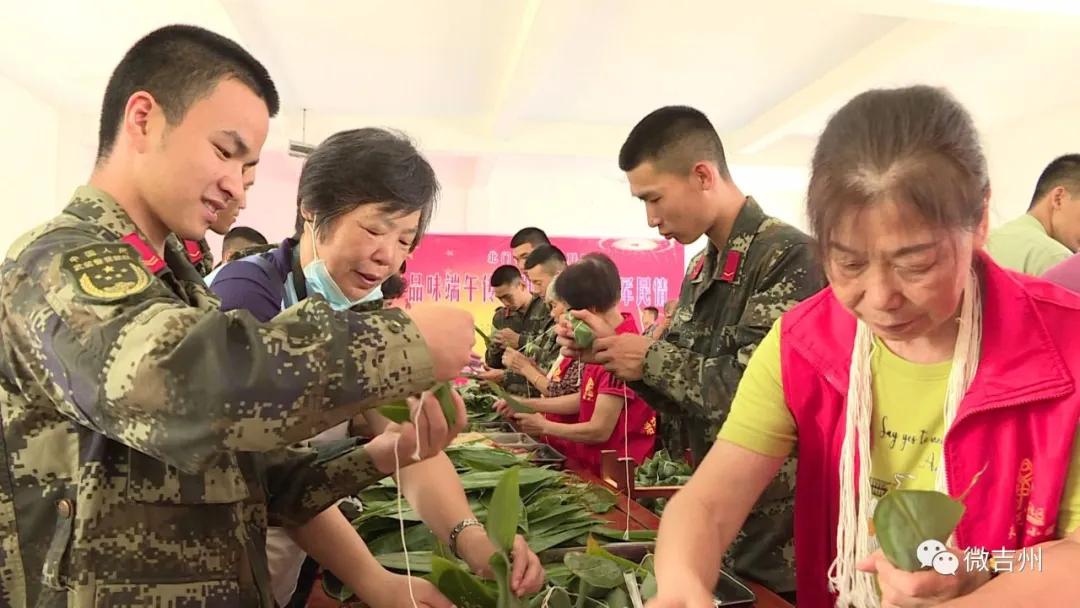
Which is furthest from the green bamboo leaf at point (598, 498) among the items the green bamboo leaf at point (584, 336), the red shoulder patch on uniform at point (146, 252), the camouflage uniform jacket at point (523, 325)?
the camouflage uniform jacket at point (523, 325)

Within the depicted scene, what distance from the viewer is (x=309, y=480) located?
1256mm

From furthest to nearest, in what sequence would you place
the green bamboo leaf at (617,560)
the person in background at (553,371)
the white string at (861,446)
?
the person in background at (553,371) → the green bamboo leaf at (617,560) → the white string at (861,446)

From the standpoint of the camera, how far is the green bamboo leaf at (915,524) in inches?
30.4

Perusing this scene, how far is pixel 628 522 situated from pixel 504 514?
2.03 feet

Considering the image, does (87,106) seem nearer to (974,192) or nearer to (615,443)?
(615,443)

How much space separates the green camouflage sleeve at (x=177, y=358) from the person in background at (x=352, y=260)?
61 cm

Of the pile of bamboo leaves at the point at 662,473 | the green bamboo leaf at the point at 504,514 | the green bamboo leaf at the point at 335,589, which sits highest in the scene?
the green bamboo leaf at the point at 504,514

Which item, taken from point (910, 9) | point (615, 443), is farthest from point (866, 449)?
point (910, 9)

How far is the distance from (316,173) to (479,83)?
466 centimetres

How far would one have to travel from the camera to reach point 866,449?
3.38 ft

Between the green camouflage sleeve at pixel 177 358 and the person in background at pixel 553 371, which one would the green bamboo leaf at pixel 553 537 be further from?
the person in background at pixel 553 371

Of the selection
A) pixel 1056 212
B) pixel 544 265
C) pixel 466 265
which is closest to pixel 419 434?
pixel 1056 212

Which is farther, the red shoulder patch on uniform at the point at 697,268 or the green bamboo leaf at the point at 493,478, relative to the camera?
the red shoulder patch on uniform at the point at 697,268

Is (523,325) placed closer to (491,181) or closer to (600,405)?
(600,405)
